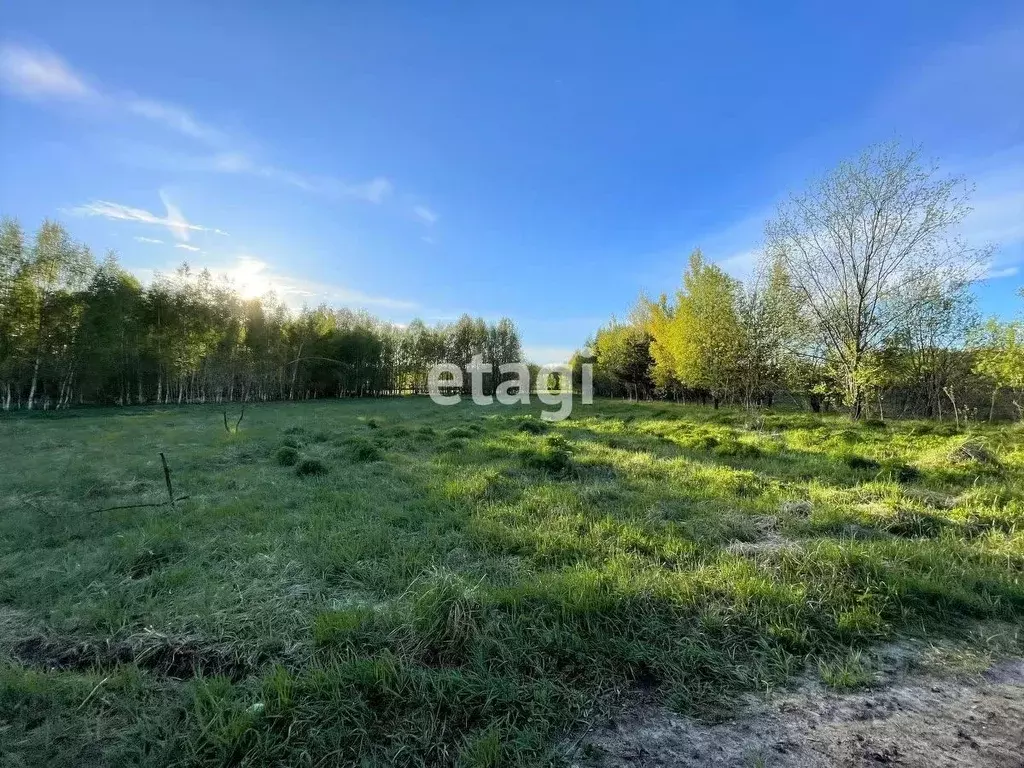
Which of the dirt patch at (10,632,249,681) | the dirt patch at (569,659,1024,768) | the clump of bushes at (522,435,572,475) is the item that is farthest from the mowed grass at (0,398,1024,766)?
the clump of bushes at (522,435,572,475)

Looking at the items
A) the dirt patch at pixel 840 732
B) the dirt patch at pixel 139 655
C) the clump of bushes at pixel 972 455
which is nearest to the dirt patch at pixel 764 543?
the dirt patch at pixel 840 732

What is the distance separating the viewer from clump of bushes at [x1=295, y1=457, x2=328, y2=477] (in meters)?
8.34

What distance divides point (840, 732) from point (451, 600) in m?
2.44

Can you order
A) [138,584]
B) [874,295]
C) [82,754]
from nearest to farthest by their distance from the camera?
[82,754]
[138,584]
[874,295]

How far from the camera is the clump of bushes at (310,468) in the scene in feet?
27.4

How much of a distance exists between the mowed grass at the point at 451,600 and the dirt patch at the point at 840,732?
0.49 ft

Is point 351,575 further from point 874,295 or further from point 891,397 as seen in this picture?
point 891,397

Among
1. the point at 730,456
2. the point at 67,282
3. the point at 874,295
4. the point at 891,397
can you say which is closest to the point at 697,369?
the point at 874,295

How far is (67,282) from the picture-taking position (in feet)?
82.3

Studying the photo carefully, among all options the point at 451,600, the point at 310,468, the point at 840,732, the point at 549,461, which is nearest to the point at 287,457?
the point at 310,468

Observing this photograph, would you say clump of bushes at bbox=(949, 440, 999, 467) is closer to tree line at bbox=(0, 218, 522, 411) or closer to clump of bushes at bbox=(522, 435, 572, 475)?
clump of bushes at bbox=(522, 435, 572, 475)

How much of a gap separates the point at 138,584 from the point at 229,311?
40222 millimetres

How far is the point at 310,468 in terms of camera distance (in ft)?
27.6

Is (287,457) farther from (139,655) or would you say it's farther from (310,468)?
(139,655)
